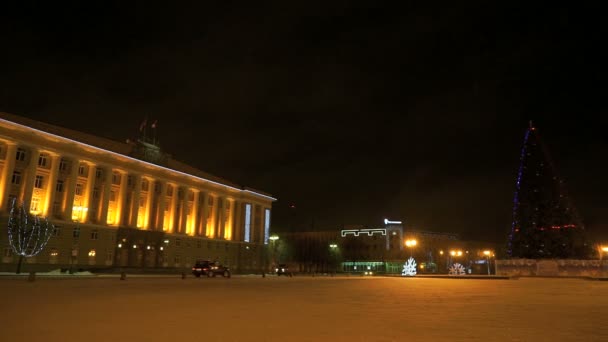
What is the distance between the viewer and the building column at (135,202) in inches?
2848

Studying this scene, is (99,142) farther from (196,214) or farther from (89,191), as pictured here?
(196,214)

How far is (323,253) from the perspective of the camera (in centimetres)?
13112

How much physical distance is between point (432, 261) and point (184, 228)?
8603cm

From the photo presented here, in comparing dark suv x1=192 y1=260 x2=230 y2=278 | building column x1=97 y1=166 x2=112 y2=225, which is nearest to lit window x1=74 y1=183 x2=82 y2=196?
building column x1=97 y1=166 x2=112 y2=225

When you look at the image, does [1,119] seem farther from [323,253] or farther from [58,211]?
[323,253]

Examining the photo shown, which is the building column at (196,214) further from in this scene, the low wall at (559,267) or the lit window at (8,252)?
the low wall at (559,267)

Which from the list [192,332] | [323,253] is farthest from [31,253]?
[323,253]

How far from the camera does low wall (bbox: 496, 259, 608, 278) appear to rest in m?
→ 55.6

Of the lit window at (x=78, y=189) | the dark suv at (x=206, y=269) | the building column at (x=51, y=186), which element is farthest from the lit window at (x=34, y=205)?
the dark suv at (x=206, y=269)

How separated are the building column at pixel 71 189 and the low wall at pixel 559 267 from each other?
60.5 m

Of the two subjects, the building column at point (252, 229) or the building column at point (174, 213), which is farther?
the building column at point (252, 229)

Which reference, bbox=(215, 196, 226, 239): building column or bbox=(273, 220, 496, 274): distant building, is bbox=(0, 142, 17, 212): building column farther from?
bbox=(273, 220, 496, 274): distant building

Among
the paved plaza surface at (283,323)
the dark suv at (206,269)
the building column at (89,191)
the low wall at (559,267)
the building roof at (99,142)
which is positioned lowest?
the paved plaza surface at (283,323)

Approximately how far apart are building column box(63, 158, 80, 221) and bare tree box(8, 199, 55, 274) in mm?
5341
